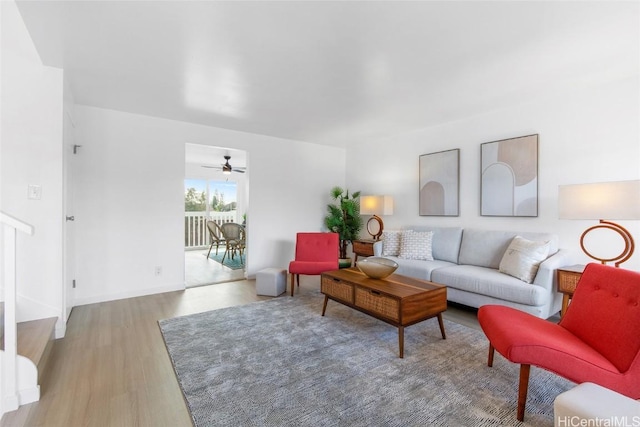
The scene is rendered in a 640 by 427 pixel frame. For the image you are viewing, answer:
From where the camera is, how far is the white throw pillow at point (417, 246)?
3.88 metres

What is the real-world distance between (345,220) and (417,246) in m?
1.73

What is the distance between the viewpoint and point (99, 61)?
A: 2.44m

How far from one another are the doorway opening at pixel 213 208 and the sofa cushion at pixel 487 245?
373cm

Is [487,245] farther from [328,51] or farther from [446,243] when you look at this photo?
[328,51]

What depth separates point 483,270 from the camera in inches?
127

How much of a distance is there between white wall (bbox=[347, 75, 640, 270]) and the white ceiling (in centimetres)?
22

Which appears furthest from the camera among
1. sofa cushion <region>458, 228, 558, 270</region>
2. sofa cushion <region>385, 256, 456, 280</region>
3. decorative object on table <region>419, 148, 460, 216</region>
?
decorative object on table <region>419, 148, 460, 216</region>

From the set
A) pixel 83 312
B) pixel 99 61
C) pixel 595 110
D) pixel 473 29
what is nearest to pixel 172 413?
pixel 83 312

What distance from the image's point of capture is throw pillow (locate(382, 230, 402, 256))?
13.6 feet

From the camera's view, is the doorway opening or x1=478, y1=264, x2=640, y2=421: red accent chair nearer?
x1=478, y1=264, x2=640, y2=421: red accent chair

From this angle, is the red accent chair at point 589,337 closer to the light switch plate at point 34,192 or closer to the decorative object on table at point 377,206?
the decorative object on table at point 377,206

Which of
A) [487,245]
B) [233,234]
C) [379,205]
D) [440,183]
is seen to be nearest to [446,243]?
[487,245]

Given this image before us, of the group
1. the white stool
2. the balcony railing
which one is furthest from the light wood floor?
the balcony railing

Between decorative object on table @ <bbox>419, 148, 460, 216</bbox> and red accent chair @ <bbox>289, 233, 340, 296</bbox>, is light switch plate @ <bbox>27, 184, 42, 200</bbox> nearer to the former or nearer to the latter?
red accent chair @ <bbox>289, 233, 340, 296</bbox>
